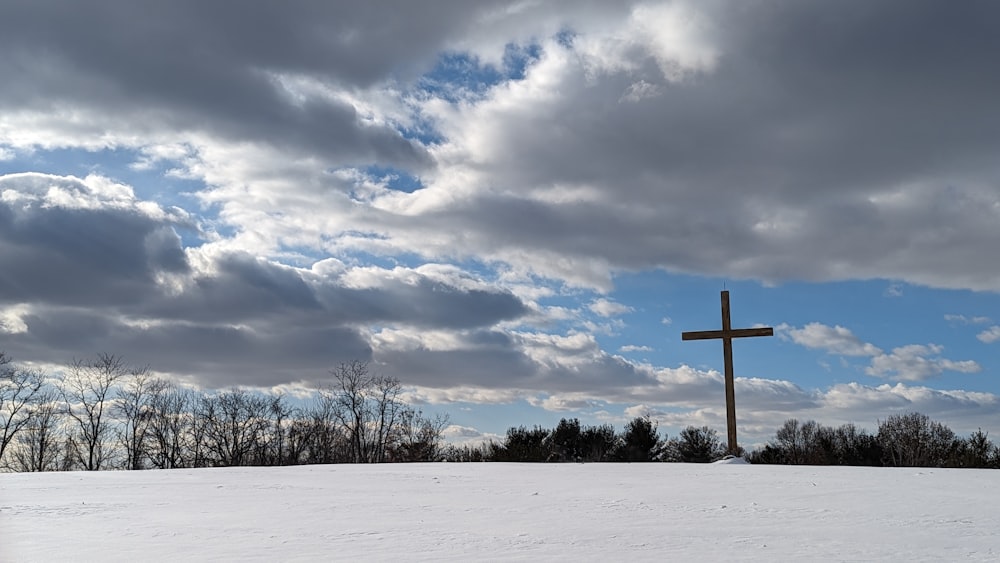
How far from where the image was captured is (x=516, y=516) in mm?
11586

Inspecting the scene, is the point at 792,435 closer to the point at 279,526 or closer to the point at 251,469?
the point at 251,469

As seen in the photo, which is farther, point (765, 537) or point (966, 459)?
point (966, 459)

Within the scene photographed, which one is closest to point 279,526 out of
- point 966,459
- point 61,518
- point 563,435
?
point 61,518

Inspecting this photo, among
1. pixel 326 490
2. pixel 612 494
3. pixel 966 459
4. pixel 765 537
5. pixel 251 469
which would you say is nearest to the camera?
pixel 765 537

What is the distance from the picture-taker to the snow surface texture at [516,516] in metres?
8.90

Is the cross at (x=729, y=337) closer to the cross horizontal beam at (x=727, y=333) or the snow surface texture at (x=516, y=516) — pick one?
the cross horizontal beam at (x=727, y=333)

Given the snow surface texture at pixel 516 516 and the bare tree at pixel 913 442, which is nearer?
the snow surface texture at pixel 516 516

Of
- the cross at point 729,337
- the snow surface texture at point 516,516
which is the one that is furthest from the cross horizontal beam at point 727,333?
the snow surface texture at point 516,516

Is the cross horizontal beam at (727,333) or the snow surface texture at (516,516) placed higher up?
the cross horizontal beam at (727,333)

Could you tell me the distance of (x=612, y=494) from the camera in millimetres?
14172

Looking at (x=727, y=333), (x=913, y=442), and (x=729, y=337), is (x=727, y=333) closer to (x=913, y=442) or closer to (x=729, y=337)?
(x=729, y=337)

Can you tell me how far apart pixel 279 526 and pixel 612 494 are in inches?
228

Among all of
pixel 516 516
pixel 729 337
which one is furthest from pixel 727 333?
pixel 516 516

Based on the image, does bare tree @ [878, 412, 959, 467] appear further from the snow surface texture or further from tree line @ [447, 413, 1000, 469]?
the snow surface texture
